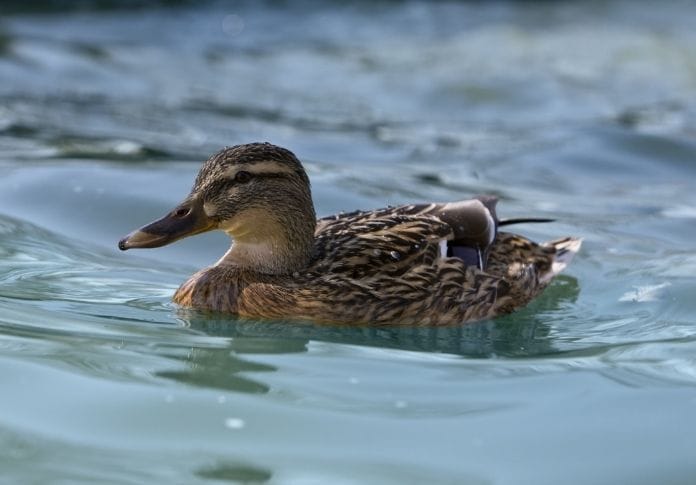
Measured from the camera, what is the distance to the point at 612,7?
22.6 m

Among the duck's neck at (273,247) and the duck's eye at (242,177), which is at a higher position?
the duck's eye at (242,177)

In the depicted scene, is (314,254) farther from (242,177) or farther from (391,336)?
(391,336)

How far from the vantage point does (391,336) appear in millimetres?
7422

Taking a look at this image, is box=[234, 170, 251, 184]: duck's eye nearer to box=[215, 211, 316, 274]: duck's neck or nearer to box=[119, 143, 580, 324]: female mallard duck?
box=[119, 143, 580, 324]: female mallard duck

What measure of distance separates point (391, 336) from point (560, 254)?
2022mm

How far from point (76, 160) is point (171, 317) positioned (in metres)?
4.48

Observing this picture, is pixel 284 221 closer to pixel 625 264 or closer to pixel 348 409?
pixel 348 409

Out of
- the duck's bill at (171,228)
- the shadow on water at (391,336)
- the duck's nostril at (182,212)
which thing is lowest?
the shadow on water at (391,336)

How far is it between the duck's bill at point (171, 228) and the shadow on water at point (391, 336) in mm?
492

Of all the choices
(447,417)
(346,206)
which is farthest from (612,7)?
(447,417)

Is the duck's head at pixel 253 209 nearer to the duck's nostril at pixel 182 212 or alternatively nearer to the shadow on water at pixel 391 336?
the duck's nostril at pixel 182 212

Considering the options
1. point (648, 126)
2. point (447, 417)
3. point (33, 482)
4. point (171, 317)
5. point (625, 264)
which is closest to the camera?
point (33, 482)

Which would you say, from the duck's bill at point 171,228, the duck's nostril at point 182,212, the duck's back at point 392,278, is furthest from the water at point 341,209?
the duck's nostril at point 182,212

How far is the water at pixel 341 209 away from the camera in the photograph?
217 inches
